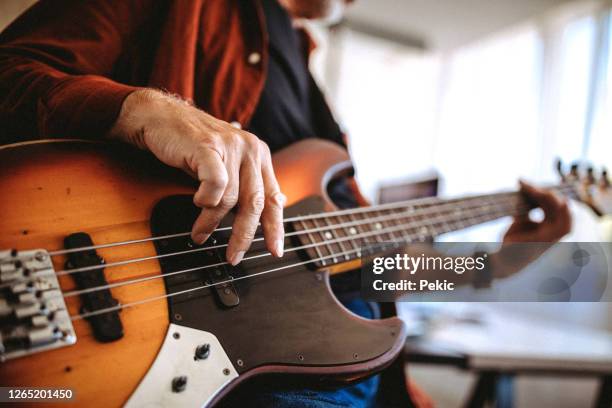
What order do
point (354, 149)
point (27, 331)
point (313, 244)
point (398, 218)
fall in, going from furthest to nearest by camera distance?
1. point (354, 149)
2. point (398, 218)
3. point (313, 244)
4. point (27, 331)

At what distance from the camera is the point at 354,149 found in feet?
13.1

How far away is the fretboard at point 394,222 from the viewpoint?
0.62 m

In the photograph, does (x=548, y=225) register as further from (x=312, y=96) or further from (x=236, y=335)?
(x=236, y=335)

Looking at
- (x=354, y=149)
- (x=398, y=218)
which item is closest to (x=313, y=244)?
(x=398, y=218)

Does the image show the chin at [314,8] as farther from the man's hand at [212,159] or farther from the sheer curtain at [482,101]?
the sheer curtain at [482,101]

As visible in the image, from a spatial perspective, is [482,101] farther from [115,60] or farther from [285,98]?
[115,60]

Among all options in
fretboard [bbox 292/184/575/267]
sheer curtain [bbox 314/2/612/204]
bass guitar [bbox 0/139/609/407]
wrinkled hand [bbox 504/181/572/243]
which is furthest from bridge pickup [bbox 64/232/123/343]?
sheer curtain [bbox 314/2/612/204]

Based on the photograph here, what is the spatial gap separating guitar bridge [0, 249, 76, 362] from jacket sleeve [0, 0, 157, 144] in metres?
0.19

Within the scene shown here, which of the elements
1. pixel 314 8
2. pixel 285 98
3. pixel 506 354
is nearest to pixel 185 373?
pixel 285 98

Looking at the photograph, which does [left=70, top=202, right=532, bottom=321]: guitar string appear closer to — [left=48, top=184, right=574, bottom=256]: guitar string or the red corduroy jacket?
[left=48, top=184, right=574, bottom=256]: guitar string

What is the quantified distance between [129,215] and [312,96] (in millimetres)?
684

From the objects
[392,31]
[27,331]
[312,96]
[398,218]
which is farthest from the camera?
[392,31]

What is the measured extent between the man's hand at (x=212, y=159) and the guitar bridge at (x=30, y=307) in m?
0.15

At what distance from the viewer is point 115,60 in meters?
0.66
